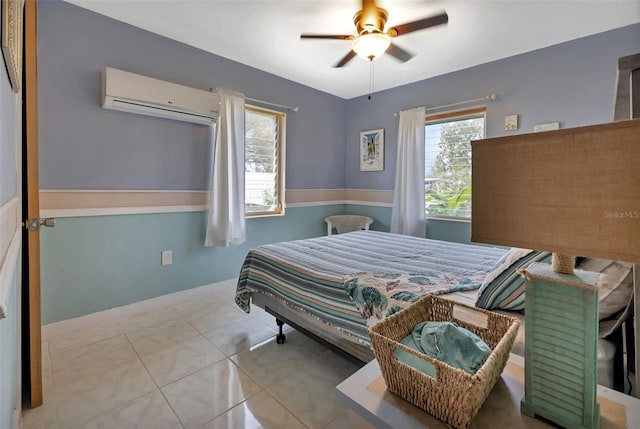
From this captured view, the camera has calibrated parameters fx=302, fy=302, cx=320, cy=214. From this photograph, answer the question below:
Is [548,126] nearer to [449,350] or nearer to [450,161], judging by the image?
[450,161]

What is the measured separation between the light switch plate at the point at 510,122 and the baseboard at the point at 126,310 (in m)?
3.26

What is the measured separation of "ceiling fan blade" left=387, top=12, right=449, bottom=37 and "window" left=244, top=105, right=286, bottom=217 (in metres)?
1.77

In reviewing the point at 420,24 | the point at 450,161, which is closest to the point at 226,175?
the point at 420,24

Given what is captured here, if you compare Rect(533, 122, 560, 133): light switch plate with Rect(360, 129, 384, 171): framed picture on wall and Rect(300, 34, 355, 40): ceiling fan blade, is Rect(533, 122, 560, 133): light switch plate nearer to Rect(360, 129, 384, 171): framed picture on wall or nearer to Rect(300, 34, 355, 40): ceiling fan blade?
Rect(360, 129, 384, 171): framed picture on wall

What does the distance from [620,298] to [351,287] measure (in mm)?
Result: 1008

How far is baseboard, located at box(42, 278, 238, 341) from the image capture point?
86.8 inches

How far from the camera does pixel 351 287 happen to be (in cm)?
157

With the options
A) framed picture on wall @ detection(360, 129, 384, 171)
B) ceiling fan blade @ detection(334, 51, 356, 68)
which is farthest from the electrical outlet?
framed picture on wall @ detection(360, 129, 384, 171)

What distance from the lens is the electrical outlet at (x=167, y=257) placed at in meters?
2.76

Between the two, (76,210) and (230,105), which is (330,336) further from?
(230,105)

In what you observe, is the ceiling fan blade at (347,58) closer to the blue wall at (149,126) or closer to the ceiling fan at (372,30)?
the ceiling fan at (372,30)

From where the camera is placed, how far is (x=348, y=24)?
241cm

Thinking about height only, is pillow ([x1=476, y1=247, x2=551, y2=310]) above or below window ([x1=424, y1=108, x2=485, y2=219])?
below

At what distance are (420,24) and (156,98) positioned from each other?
2.10m
